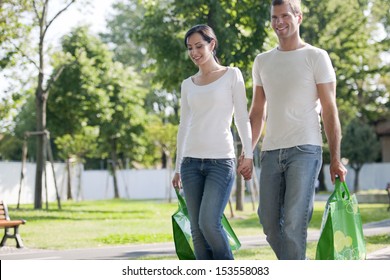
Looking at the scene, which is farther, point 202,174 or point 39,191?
point 39,191

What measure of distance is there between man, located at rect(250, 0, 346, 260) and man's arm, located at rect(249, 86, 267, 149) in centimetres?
16

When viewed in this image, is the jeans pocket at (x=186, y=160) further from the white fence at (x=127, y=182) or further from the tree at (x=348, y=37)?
the white fence at (x=127, y=182)

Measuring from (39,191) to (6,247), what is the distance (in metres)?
8.49

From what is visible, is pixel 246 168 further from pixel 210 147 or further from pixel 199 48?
pixel 199 48

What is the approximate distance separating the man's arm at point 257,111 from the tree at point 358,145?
103ft

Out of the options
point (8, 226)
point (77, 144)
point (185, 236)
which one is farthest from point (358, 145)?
point (185, 236)

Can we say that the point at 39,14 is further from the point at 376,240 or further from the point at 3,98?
the point at 376,240

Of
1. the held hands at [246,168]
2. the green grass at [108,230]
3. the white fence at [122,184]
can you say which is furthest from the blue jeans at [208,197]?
the white fence at [122,184]

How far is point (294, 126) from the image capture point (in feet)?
14.1

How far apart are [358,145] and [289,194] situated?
1274 inches

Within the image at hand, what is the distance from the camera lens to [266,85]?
4.43m

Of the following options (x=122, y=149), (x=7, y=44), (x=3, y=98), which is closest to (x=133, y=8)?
(x=122, y=149)

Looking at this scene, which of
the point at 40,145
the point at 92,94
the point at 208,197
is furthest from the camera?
the point at 92,94

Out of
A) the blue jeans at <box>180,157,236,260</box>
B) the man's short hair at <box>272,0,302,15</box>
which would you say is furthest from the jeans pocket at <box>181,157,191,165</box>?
the man's short hair at <box>272,0,302,15</box>
